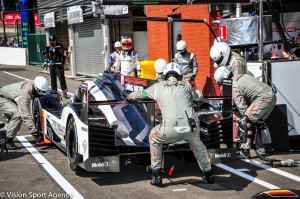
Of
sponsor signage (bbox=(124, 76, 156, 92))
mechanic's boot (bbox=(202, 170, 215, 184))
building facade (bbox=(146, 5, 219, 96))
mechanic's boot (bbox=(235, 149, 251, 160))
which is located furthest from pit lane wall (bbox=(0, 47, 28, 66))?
mechanic's boot (bbox=(202, 170, 215, 184))

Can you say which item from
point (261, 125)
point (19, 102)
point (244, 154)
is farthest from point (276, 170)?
point (19, 102)

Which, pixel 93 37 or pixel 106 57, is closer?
pixel 106 57

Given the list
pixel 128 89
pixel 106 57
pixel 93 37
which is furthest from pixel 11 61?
pixel 128 89

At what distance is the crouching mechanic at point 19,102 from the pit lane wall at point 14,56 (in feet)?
82.7

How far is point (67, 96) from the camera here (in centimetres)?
1594

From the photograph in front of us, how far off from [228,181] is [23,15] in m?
30.4

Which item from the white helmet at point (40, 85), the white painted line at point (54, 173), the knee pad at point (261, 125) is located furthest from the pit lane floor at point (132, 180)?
the white helmet at point (40, 85)

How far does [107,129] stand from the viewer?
6203mm

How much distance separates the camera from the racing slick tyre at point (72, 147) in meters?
6.60

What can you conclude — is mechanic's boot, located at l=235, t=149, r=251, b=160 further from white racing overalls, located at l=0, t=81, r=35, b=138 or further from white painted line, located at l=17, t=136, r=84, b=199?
white racing overalls, located at l=0, t=81, r=35, b=138

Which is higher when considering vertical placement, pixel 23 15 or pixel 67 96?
pixel 23 15

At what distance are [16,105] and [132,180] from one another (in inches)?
122

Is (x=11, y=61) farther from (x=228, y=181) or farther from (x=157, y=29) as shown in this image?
(x=228, y=181)

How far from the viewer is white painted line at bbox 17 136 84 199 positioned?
5.99 metres
